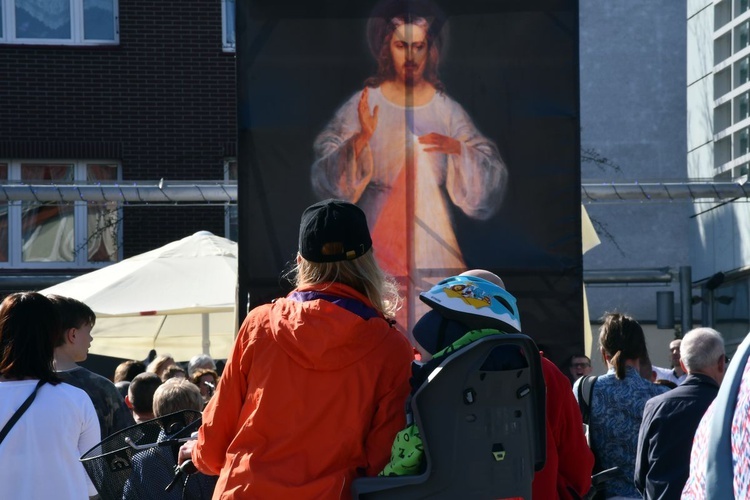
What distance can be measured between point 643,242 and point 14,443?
21.8 metres

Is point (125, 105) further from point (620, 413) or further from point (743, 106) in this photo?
point (620, 413)

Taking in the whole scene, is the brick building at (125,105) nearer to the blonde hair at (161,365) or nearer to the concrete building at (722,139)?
the concrete building at (722,139)

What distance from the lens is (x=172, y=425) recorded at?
438 cm

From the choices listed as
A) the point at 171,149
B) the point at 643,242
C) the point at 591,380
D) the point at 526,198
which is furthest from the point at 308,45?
the point at 643,242

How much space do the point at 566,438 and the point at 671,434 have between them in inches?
62.9

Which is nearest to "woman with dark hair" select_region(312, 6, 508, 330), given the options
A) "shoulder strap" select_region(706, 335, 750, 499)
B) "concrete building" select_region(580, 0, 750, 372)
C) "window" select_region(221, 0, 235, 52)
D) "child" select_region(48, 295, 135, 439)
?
"child" select_region(48, 295, 135, 439)

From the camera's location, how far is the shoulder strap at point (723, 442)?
7.50ft

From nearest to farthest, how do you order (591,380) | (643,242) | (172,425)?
(172,425), (591,380), (643,242)

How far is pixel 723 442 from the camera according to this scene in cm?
229

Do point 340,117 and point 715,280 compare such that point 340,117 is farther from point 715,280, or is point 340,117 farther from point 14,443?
point 715,280

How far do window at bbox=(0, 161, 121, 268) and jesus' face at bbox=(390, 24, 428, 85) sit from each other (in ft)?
43.3

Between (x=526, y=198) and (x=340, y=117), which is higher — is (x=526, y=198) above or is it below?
below

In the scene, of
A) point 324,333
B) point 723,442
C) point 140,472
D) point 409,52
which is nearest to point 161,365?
point 409,52

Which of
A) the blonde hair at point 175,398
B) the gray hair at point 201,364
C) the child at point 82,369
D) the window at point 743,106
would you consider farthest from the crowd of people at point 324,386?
the window at point 743,106
